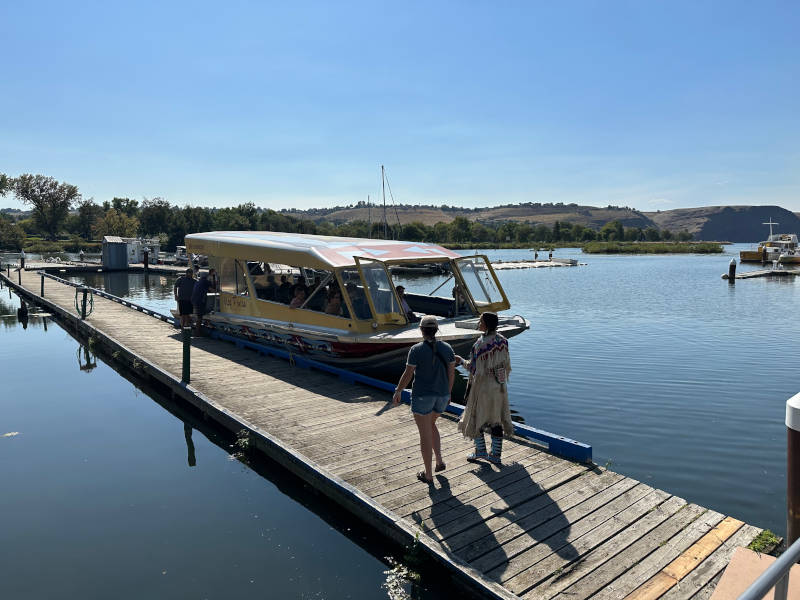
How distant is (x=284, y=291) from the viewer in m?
16.3

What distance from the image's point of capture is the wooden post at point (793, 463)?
4223 millimetres

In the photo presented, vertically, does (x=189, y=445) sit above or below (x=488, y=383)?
below

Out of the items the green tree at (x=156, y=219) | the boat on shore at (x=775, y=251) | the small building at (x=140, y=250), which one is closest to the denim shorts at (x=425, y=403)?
the small building at (x=140, y=250)

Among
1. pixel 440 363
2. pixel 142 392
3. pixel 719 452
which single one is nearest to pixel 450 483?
pixel 440 363

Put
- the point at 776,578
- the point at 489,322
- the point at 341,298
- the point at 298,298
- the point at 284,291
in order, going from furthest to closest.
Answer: the point at 284,291
the point at 298,298
the point at 341,298
the point at 489,322
the point at 776,578

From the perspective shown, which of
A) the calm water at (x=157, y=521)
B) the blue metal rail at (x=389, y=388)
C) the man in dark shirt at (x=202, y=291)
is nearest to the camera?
the calm water at (x=157, y=521)

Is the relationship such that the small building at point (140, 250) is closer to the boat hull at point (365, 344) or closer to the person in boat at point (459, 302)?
the boat hull at point (365, 344)

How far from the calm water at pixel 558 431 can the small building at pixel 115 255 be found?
3233 centimetres

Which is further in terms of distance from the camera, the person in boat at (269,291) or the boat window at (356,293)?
the person in boat at (269,291)

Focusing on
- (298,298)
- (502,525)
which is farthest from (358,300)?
(502,525)

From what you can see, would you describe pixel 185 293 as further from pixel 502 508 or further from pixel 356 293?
pixel 502 508

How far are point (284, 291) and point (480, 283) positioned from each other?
A: 560 cm

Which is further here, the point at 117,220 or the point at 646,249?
the point at 646,249

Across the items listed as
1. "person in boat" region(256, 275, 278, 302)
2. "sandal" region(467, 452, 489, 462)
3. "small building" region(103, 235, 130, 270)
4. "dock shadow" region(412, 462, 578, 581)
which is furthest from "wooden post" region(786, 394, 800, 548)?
"small building" region(103, 235, 130, 270)
